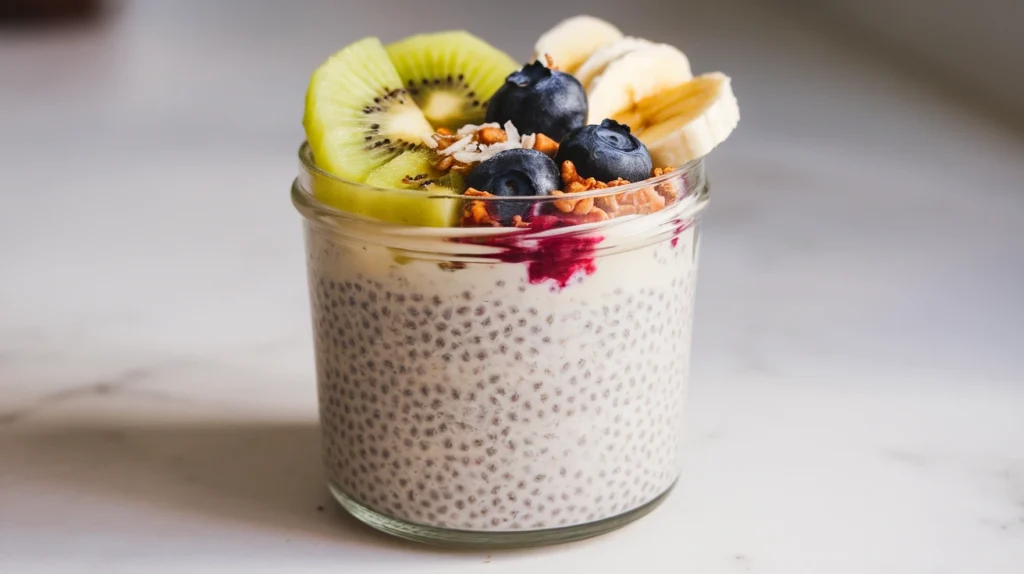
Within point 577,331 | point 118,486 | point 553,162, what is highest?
point 553,162

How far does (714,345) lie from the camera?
4.06ft

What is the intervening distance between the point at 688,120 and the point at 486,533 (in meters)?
0.32

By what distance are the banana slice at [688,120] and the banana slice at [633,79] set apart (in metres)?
0.01

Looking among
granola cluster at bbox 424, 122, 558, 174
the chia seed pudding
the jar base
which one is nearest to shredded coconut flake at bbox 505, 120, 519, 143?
granola cluster at bbox 424, 122, 558, 174

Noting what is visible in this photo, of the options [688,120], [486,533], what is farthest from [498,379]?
[688,120]

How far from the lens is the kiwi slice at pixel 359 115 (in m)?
0.85

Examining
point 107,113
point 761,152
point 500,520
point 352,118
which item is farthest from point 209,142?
point 500,520

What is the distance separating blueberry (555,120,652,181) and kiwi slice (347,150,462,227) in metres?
0.08

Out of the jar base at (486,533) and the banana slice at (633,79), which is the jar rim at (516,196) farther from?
the jar base at (486,533)

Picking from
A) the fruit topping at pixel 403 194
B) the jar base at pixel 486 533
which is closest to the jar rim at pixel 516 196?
the fruit topping at pixel 403 194

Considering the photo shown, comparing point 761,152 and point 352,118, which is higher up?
point 352,118

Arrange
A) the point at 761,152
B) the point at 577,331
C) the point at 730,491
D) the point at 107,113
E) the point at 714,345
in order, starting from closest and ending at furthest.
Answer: the point at 577,331, the point at 730,491, the point at 714,345, the point at 761,152, the point at 107,113

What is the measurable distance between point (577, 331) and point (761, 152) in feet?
3.60

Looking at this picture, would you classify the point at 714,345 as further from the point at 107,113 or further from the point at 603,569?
the point at 107,113
